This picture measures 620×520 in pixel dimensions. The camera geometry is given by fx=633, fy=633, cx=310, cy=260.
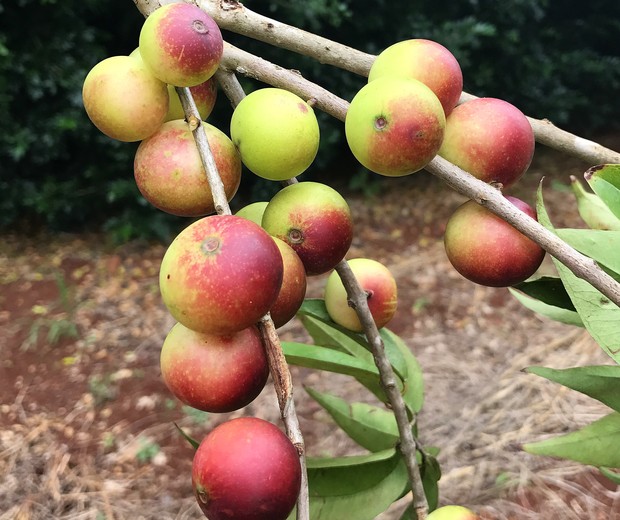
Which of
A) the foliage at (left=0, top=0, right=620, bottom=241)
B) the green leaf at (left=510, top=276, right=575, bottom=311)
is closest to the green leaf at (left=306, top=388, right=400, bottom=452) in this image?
the green leaf at (left=510, top=276, right=575, bottom=311)

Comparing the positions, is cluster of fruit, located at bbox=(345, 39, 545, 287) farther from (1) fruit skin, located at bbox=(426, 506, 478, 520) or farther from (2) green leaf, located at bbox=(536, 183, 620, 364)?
(1) fruit skin, located at bbox=(426, 506, 478, 520)

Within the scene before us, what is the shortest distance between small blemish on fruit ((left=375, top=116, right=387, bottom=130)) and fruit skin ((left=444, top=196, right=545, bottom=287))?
0.11 m

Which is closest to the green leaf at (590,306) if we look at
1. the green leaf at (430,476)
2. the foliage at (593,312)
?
the foliage at (593,312)

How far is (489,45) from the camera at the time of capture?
10.1ft

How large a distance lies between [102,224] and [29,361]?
3.04 ft

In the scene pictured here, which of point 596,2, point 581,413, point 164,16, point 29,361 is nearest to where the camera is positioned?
point 164,16

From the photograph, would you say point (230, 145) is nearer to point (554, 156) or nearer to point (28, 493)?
point (28, 493)

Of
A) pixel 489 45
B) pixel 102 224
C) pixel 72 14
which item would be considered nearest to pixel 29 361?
pixel 102 224

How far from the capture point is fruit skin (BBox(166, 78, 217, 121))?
534mm

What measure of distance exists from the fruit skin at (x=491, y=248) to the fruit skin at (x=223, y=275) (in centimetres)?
18

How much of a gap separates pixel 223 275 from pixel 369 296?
1.11 ft

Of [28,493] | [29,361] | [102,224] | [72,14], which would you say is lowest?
[102,224]

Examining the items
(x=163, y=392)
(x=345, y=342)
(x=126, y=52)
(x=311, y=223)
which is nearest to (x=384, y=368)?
(x=311, y=223)

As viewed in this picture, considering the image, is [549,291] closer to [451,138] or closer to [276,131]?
[451,138]
